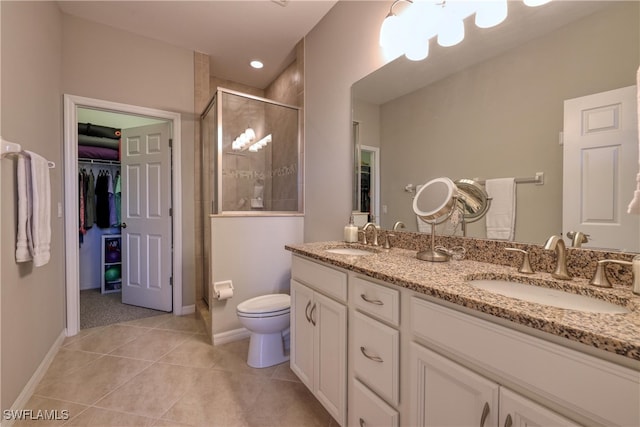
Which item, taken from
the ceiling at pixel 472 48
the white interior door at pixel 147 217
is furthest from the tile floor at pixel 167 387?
the ceiling at pixel 472 48

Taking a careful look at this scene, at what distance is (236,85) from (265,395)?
3451 mm

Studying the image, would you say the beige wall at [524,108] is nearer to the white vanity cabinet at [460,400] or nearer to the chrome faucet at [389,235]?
the chrome faucet at [389,235]

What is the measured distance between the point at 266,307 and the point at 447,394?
1.41 m

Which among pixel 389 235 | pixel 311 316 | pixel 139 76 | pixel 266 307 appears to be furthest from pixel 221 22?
pixel 311 316

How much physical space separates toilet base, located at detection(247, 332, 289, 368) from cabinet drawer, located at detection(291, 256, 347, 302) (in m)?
0.61

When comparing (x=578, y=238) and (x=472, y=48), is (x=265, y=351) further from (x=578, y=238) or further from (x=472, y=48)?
(x=472, y=48)

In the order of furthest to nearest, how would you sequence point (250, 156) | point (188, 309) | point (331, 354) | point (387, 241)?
point (188, 309) < point (250, 156) < point (387, 241) < point (331, 354)

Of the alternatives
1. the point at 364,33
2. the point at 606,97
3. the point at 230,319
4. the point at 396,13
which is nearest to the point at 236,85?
the point at 364,33

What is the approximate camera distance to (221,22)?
2418mm

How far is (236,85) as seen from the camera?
353 cm

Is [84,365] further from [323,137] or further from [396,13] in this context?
[396,13]

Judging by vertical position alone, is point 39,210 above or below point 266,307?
above

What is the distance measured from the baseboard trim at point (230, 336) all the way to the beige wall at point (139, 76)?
839 millimetres

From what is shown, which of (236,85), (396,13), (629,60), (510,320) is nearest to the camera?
(510,320)
